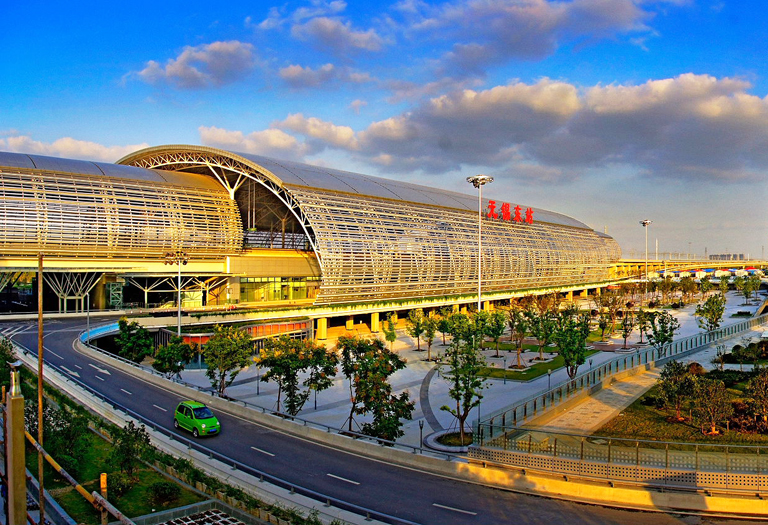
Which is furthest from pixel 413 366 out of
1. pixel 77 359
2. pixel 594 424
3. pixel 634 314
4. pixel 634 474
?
pixel 634 314

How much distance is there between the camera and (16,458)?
22.3ft

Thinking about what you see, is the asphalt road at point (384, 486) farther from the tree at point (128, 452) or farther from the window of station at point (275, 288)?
the window of station at point (275, 288)

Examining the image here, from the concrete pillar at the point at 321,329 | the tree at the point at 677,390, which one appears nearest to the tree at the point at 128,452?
the tree at the point at 677,390

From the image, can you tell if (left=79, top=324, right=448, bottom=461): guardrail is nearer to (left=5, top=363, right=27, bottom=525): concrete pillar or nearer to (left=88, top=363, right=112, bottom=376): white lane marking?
(left=88, top=363, right=112, bottom=376): white lane marking

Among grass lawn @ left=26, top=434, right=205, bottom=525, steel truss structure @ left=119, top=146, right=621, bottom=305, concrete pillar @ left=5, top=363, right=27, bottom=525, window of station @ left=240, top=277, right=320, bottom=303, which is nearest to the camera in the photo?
concrete pillar @ left=5, top=363, right=27, bottom=525

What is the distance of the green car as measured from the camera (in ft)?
83.0

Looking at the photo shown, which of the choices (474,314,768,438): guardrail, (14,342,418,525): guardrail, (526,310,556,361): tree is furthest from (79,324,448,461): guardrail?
(526,310,556,361): tree

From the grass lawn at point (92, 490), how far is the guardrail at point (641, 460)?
1164cm

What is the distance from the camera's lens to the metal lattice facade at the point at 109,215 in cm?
5891

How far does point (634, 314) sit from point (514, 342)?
33.4 m

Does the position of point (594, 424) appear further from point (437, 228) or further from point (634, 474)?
point (437, 228)

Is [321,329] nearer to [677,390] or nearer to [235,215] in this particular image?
[235,215]

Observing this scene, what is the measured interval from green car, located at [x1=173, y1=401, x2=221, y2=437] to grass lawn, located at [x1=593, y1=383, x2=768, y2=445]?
17.9 meters

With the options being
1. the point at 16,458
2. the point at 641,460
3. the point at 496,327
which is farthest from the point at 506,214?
the point at 16,458
